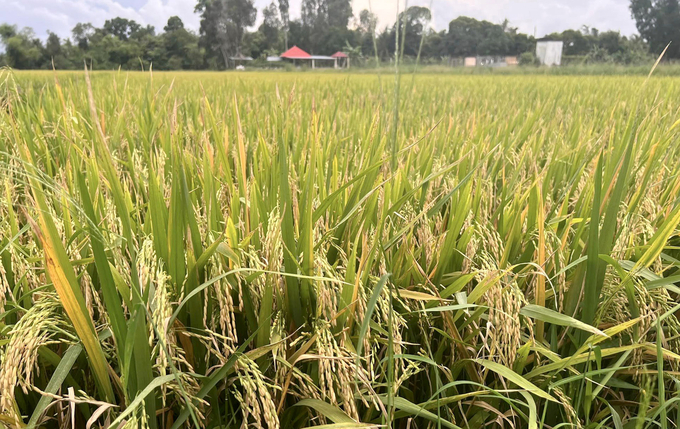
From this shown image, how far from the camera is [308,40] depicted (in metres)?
52.6

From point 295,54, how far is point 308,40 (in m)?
5.44

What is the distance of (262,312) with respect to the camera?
69cm

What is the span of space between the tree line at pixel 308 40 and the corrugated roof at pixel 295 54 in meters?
1.27

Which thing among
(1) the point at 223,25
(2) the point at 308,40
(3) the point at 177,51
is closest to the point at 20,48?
(3) the point at 177,51

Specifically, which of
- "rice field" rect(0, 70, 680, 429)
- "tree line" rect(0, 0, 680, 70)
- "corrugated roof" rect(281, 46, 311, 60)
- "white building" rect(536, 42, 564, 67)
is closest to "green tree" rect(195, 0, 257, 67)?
"tree line" rect(0, 0, 680, 70)

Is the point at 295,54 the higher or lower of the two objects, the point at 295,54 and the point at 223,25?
the lower

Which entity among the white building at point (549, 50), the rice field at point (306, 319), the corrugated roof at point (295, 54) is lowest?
the rice field at point (306, 319)

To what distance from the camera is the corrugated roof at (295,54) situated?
54.4m

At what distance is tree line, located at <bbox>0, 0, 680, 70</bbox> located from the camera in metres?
1.05

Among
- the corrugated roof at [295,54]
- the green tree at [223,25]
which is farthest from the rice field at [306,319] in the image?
the corrugated roof at [295,54]

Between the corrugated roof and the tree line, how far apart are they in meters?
1.27

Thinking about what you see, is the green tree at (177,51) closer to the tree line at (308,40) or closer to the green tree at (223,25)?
the tree line at (308,40)

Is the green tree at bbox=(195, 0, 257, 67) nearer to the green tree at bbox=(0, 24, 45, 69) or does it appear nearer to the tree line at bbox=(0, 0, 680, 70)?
the tree line at bbox=(0, 0, 680, 70)

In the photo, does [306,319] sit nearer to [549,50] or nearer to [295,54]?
[549,50]
